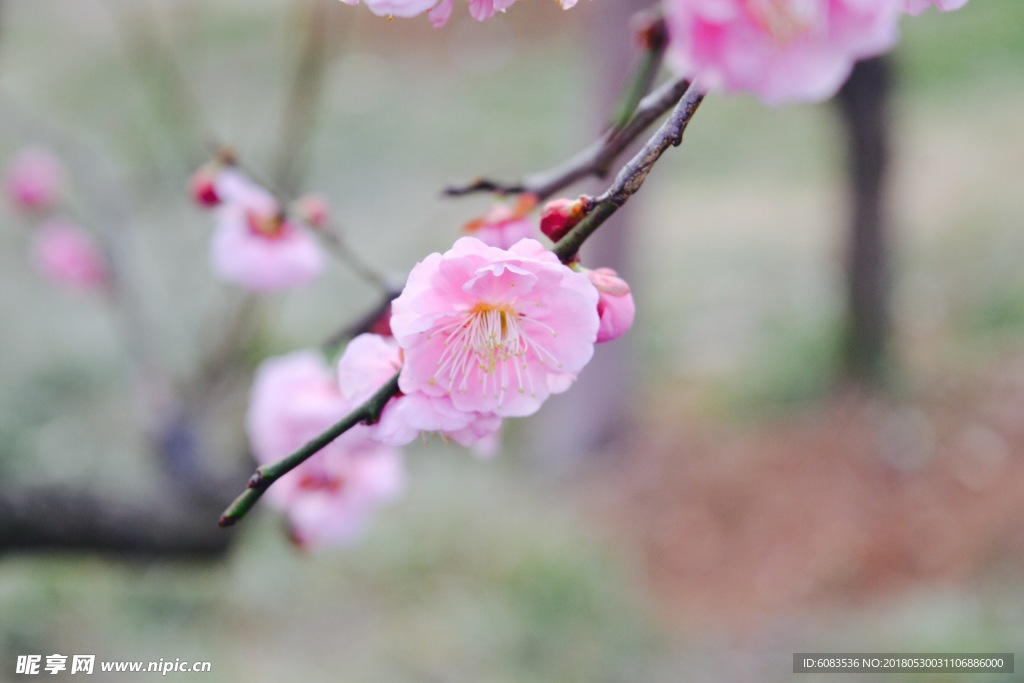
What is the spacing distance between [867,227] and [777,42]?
130 inches

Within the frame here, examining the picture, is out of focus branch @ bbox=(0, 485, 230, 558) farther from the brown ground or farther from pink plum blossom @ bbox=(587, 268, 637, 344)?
the brown ground

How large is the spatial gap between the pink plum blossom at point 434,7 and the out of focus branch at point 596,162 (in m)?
0.12

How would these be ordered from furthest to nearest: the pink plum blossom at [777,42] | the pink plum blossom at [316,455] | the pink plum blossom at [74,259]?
the pink plum blossom at [74,259]
the pink plum blossom at [316,455]
the pink plum blossom at [777,42]

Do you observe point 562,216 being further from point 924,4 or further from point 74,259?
point 74,259

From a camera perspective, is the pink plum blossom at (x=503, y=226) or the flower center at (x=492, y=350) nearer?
the flower center at (x=492, y=350)

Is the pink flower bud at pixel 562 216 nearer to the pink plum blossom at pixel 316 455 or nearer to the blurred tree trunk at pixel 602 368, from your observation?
the pink plum blossom at pixel 316 455

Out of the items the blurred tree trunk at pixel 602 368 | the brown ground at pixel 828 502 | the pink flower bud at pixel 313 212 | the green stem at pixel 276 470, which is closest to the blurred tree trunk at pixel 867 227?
the brown ground at pixel 828 502

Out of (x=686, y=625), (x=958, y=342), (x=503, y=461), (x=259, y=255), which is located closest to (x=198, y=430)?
(x=259, y=255)

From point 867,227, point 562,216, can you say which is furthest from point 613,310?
point 867,227

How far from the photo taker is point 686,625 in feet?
8.44

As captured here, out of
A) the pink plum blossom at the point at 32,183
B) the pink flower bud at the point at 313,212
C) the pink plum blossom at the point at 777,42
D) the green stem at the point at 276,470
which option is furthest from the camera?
the pink plum blossom at the point at 32,183

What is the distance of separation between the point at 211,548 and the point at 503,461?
2388 mm

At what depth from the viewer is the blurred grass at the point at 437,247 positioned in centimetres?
239

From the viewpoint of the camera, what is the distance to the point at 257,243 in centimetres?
99
